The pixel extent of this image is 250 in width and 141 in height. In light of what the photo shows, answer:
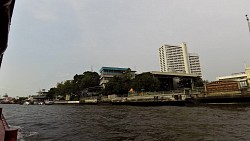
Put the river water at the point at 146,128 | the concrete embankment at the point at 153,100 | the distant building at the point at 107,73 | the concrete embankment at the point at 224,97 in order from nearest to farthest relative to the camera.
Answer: the river water at the point at 146,128, the concrete embankment at the point at 224,97, the concrete embankment at the point at 153,100, the distant building at the point at 107,73

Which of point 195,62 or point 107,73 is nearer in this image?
point 107,73

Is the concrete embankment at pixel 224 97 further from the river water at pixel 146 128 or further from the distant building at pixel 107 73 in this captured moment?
the distant building at pixel 107 73

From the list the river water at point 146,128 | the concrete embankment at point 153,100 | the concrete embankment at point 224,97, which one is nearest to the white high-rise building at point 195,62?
the concrete embankment at point 153,100

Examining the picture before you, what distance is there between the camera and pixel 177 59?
432 feet

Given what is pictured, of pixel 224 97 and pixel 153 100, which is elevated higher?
pixel 224 97

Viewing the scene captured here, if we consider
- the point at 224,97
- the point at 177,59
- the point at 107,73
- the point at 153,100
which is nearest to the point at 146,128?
the point at 224,97

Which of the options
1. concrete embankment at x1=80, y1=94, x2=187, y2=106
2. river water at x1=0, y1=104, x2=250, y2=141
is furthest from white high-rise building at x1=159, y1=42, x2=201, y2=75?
river water at x1=0, y1=104, x2=250, y2=141

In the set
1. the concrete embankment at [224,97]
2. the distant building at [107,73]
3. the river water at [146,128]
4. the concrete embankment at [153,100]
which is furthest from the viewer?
the distant building at [107,73]

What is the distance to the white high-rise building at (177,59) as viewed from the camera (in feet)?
423

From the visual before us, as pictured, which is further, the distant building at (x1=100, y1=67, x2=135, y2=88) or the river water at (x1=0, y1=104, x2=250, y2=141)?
the distant building at (x1=100, y1=67, x2=135, y2=88)

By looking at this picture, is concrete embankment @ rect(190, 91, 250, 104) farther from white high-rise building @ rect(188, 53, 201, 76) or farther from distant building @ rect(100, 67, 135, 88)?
white high-rise building @ rect(188, 53, 201, 76)

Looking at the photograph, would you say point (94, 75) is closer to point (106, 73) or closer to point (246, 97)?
point (106, 73)

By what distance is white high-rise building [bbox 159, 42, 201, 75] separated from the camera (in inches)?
5081

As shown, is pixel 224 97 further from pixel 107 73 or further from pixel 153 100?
pixel 107 73
